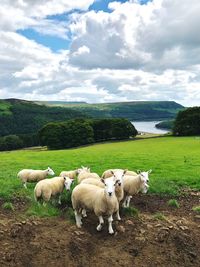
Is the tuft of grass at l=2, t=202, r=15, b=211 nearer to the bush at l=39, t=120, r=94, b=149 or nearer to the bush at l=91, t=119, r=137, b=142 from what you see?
the bush at l=39, t=120, r=94, b=149

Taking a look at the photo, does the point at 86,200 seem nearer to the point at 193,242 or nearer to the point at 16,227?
the point at 16,227

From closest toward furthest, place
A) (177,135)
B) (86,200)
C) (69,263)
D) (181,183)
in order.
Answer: (69,263) < (86,200) < (181,183) < (177,135)

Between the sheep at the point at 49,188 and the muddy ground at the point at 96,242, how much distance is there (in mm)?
1496

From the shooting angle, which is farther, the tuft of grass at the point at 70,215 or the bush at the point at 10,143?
the bush at the point at 10,143

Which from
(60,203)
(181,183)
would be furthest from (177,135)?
(60,203)

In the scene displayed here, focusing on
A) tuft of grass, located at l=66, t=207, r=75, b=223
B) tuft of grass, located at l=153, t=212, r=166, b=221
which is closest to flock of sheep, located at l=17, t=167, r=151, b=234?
tuft of grass, located at l=66, t=207, r=75, b=223

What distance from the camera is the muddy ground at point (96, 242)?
11266 mm

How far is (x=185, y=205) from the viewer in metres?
16.6

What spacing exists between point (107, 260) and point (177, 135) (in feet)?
275

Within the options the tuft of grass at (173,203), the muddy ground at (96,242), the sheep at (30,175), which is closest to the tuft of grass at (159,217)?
the muddy ground at (96,242)

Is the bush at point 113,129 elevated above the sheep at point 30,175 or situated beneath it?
situated beneath

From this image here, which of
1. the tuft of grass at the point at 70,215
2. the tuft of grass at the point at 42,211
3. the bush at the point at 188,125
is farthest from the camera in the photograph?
the bush at the point at 188,125

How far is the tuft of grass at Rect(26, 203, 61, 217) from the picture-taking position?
46.1 ft

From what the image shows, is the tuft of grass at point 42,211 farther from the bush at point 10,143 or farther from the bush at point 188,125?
the bush at point 10,143
